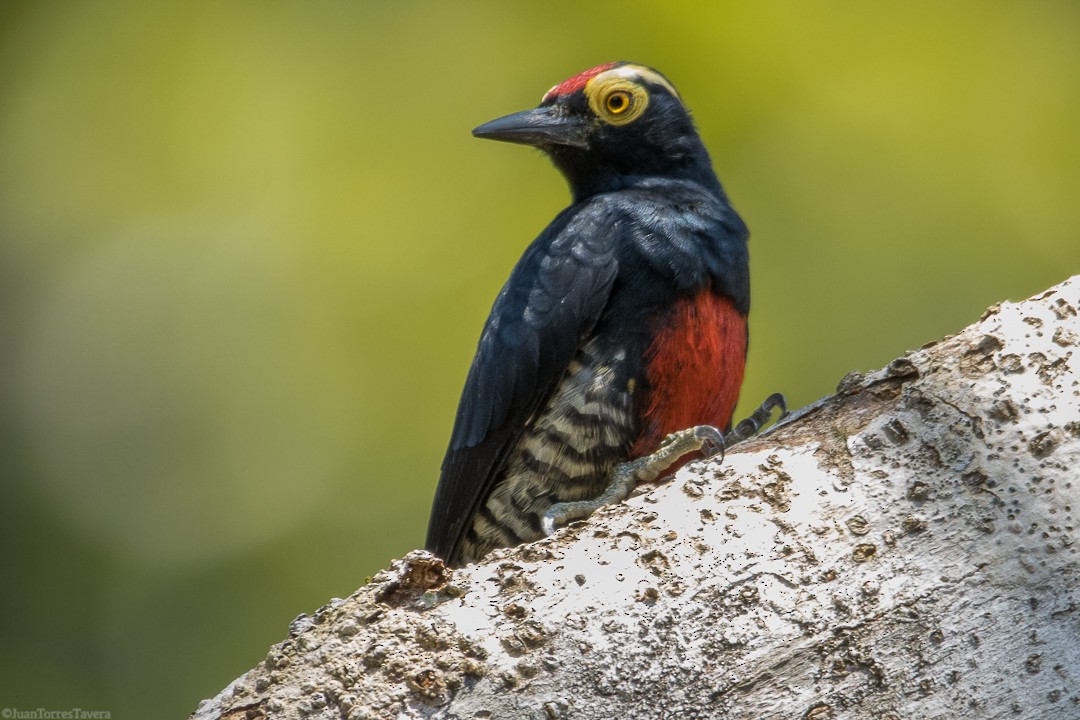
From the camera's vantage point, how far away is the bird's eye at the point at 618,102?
16.9 feet

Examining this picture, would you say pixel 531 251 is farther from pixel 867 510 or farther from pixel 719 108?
pixel 867 510

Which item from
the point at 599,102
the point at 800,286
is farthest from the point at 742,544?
the point at 800,286

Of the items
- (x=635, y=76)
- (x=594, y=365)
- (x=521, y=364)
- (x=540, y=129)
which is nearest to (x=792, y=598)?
(x=594, y=365)

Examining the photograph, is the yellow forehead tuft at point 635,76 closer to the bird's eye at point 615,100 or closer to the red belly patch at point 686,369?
the bird's eye at point 615,100

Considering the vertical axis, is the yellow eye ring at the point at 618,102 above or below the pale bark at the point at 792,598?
above

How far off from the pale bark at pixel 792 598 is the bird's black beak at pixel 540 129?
277 centimetres

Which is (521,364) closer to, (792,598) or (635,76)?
(635,76)

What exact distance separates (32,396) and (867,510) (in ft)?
20.9

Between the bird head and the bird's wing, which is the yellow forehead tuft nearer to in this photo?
the bird head

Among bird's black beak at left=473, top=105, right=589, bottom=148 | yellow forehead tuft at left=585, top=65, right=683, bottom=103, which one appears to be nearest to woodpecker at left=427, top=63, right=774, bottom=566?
bird's black beak at left=473, top=105, right=589, bottom=148

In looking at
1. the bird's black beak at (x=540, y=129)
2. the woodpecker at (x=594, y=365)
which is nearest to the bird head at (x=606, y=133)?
the bird's black beak at (x=540, y=129)

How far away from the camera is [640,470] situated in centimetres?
377

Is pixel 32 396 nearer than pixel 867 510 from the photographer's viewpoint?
No

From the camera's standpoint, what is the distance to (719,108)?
6.04 metres
